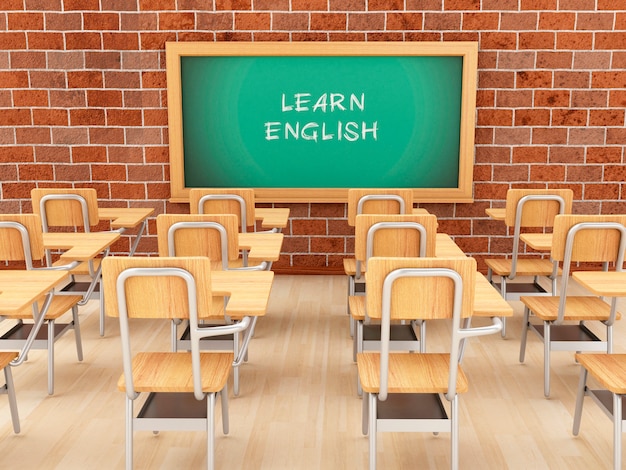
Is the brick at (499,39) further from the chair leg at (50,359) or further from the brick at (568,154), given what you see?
the chair leg at (50,359)

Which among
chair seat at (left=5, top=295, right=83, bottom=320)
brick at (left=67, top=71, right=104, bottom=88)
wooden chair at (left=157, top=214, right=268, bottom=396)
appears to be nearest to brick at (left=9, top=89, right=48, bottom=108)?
brick at (left=67, top=71, right=104, bottom=88)

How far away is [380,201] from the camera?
13.9ft

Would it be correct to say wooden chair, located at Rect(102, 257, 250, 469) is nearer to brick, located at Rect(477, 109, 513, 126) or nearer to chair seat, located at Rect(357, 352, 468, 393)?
chair seat, located at Rect(357, 352, 468, 393)

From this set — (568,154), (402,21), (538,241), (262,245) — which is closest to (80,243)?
(262,245)

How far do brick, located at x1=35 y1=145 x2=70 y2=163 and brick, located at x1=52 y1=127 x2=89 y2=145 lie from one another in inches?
2.0

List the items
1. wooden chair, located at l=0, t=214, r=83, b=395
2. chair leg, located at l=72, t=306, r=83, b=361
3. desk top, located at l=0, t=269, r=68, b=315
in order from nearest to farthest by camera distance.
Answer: desk top, located at l=0, t=269, r=68, b=315 < wooden chair, located at l=0, t=214, r=83, b=395 < chair leg, located at l=72, t=306, r=83, b=361

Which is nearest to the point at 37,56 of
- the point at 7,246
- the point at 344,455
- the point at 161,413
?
the point at 7,246

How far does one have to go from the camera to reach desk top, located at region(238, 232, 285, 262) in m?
3.17

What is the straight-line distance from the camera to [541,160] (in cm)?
561

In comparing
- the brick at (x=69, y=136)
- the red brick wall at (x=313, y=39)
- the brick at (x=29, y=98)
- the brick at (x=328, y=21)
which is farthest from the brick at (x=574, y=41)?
the brick at (x=29, y=98)

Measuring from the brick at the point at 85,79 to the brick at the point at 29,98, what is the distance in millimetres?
237

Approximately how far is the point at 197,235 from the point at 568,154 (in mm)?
3656

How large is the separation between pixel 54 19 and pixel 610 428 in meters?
4.92

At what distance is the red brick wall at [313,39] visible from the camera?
5.41m
